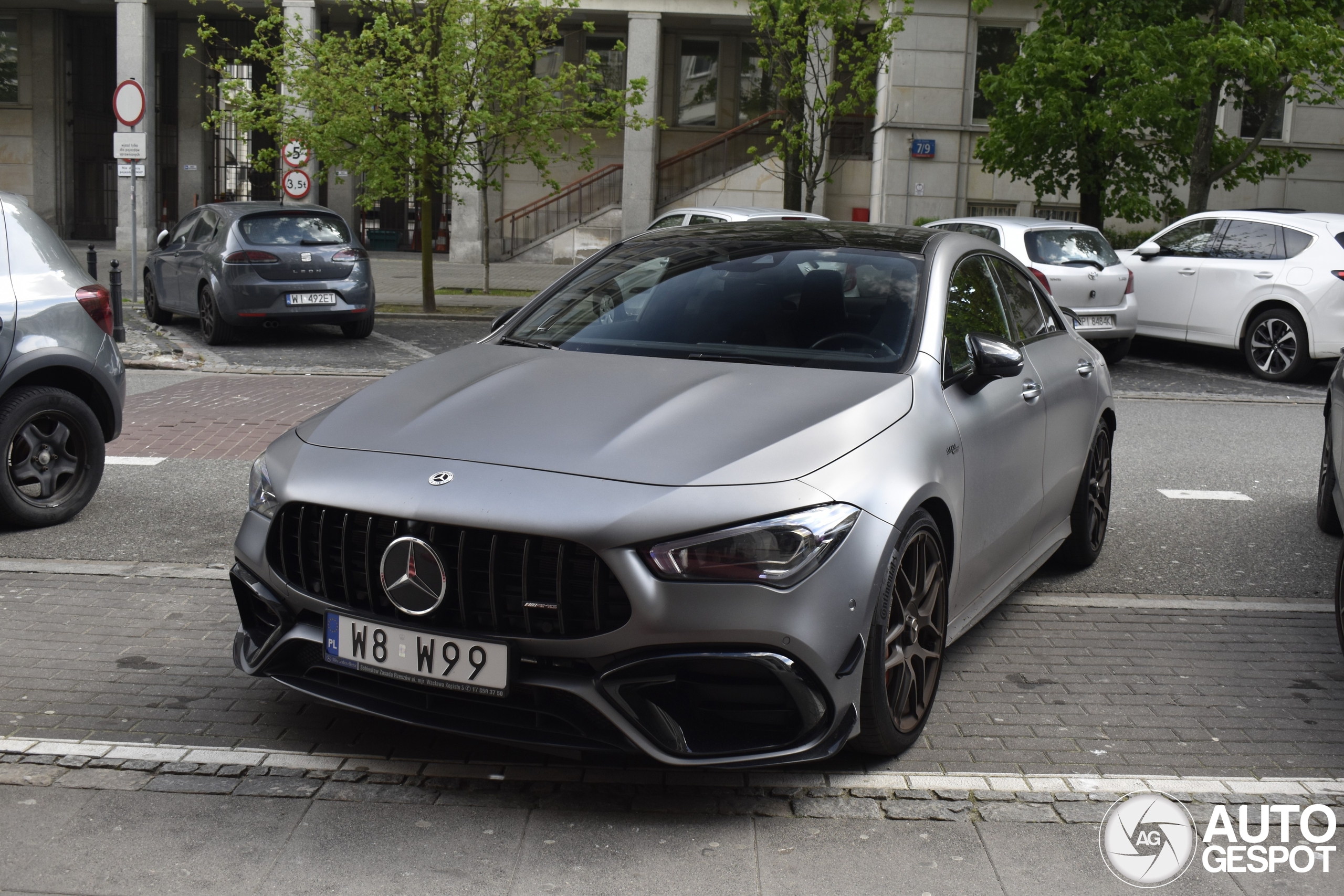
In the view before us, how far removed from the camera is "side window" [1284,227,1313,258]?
46.0 ft

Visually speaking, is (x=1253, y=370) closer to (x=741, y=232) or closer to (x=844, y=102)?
(x=844, y=102)

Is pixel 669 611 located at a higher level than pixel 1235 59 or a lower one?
lower

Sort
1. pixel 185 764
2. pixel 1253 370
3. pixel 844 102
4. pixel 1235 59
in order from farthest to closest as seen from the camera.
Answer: pixel 844 102, pixel 1235 59, pixel 1253 370, pixel 185 764

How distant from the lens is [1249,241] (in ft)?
47.6

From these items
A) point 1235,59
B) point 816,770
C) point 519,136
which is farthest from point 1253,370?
point 816,770

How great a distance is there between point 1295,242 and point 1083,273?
2.16 metres

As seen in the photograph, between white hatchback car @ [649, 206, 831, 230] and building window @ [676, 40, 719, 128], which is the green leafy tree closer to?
white hatchback car @ [649, 206, 831, 230]

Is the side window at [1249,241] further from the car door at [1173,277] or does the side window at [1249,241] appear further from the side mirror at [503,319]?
the side mirror at [503,319]

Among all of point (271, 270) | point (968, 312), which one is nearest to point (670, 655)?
point (968, 312)

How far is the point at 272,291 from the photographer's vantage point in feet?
48.4

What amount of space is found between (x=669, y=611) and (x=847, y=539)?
52cm

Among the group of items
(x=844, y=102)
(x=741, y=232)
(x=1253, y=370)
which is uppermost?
(x=844, y=102)

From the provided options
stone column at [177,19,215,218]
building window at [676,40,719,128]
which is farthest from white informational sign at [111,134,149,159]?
stone column at [177,19,215,218]

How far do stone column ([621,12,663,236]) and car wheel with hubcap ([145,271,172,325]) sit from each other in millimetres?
15211
